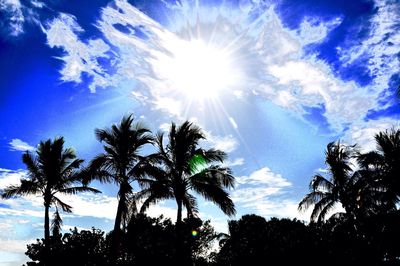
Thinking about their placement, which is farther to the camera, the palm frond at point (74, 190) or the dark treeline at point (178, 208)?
the palm frond at point (74, 190)

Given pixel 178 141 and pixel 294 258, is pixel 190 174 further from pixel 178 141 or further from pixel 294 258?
pixel 294 258

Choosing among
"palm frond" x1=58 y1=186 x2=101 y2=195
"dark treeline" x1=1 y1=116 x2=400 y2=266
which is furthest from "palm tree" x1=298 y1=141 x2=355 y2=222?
"palm frond" x1=58 y1=186 x2=101 y2=195

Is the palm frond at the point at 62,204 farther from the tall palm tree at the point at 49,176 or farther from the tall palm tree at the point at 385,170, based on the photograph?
the tall palm tree at the point at 385,170

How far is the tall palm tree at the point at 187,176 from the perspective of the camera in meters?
15.8

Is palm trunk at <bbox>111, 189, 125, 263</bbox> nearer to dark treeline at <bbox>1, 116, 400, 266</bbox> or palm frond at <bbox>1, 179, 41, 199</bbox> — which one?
dark treeline at <bbox>1, 116, 400, 266</bbox>

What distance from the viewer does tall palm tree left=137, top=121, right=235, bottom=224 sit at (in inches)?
624

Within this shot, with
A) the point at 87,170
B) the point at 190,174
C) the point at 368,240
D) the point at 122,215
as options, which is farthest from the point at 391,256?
the point at 87,170

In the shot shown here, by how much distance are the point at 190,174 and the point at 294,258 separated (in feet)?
22.0

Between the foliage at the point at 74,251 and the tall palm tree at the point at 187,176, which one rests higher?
the tall palm tree at the point at 187,176

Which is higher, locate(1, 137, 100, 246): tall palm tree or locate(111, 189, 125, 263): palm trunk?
locate(1, 137, 100, 246): tall palm tree

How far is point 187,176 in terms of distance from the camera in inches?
642

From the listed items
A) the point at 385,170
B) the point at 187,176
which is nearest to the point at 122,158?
the point at 187,176

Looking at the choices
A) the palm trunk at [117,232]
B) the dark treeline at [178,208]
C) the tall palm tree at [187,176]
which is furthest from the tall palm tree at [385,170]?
the palm trunk at [117,232]

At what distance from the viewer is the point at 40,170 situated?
65.3 feet
